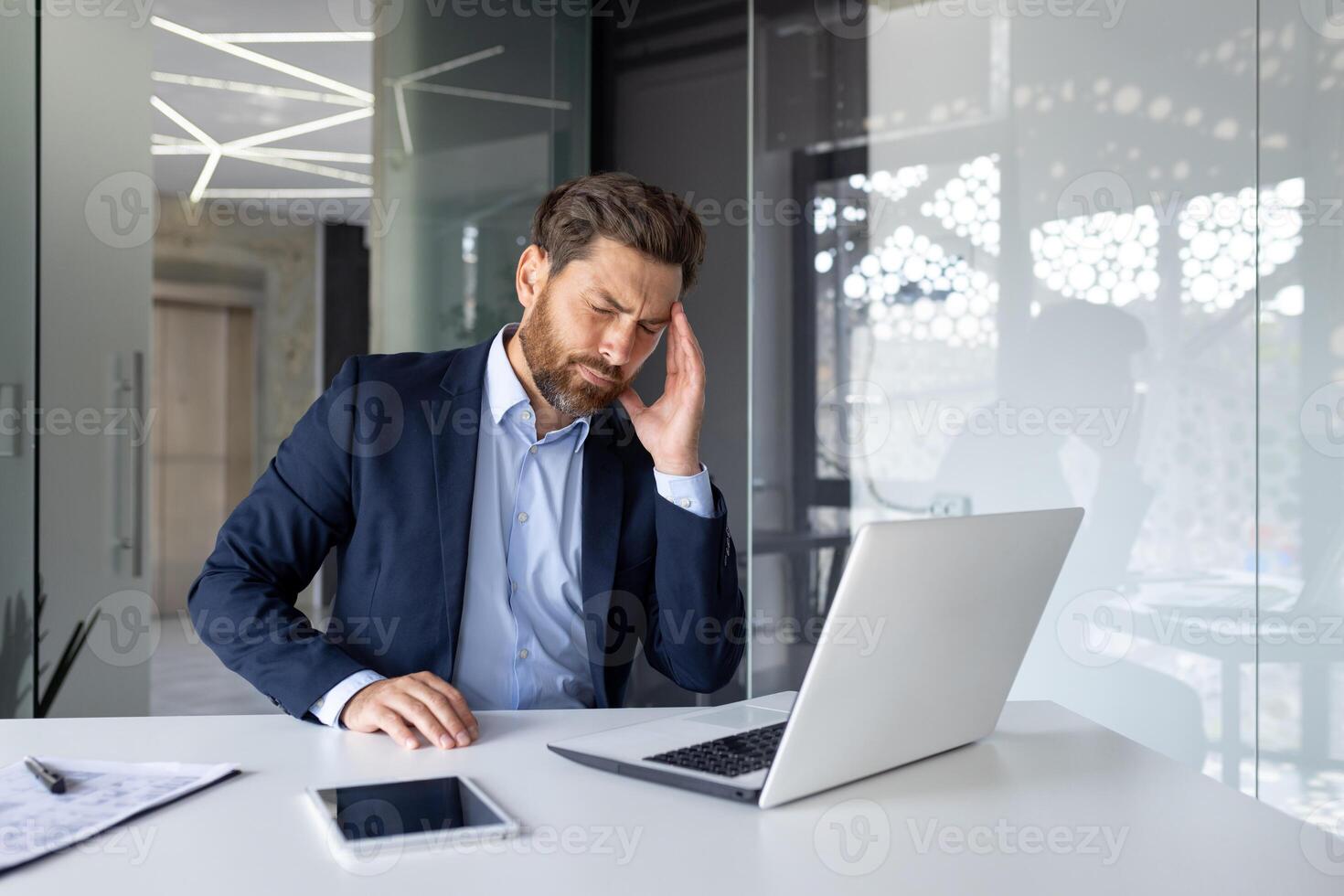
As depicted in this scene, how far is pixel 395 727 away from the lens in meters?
1.31

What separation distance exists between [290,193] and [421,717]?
7.16m

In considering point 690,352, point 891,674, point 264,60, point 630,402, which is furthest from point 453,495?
point 264,60

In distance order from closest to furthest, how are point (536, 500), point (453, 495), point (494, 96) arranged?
1. point (453, 495)
2. point (536, 500)
3. point (494, 96)

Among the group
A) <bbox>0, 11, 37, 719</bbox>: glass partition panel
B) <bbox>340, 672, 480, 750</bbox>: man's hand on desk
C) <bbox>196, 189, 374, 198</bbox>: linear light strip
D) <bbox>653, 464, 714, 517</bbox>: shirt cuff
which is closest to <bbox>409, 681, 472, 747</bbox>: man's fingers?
<bbox>340, 672, 480, 750</bbox>: man's hand on desk

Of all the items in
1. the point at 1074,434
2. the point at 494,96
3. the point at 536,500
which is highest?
the point at 494,96

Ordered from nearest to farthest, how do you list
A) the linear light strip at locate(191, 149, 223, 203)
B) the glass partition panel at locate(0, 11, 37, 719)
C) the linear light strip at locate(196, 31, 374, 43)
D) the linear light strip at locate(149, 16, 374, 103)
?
the glass partition panel at locate(0, 11, 37, 719) < the linear light strip at locate(149, 16, 374, 103) < the linear light strip at locate(196, 31, 374, 43) < the linear light strip at locate(191, 149, 223, 203)

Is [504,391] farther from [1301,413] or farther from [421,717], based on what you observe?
[1301,413]

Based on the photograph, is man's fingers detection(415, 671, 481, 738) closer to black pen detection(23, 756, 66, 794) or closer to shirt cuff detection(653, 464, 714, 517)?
black pen detection(23, 756, 66, 794)

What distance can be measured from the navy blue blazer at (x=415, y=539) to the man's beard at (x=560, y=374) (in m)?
0.09

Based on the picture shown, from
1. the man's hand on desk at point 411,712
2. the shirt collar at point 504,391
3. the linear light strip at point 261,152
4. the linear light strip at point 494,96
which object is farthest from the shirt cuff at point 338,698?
the linear light strip at point 261,152

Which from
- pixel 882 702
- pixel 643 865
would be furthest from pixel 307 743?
pixel 882 702

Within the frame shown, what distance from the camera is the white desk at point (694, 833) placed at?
2.91ft

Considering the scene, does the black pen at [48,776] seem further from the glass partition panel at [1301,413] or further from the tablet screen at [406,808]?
the glass partition panel at [1301,413]

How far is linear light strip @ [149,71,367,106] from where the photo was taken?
5078mm
